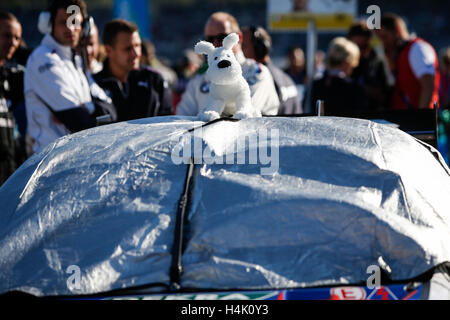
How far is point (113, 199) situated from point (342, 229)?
782mm

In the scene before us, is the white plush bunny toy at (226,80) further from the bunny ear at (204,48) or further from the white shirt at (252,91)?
the white shirt at (252,91)

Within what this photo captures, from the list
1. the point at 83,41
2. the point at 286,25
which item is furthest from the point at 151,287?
the point at 286,25

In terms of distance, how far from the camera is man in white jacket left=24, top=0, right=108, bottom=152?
406cm

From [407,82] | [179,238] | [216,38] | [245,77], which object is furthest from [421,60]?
[179,238]

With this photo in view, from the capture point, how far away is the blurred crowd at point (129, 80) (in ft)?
13.6

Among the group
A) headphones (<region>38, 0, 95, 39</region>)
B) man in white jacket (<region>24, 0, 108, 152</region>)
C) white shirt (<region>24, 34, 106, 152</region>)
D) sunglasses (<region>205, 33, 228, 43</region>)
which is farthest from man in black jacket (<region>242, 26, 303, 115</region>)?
white shirt (<region>24, 34, 106, 152</region>)

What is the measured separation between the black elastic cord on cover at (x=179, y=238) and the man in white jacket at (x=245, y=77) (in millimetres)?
1845

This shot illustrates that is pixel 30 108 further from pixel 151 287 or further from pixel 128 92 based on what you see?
pixel 151 287

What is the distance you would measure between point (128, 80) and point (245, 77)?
113cm

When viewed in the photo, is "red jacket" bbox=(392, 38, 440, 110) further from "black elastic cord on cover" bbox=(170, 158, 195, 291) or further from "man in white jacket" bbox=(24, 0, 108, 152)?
"black elastic cord on cover" bbox=(170, 158, 195, 291)

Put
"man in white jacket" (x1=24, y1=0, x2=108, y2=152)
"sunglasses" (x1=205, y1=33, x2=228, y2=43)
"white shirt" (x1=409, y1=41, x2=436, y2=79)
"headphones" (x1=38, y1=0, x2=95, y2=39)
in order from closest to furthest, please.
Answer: "man in white jacket" (x1=24, y1=0, x2=108, y2=152) → "sunglasses" (x1=205, y1=33, x2=228, y2=43) → "headphones" (x1=38, y1=0, x2=95, y2=39) → "white shirt" (x1=409, y1=41, x2=436, y2=79)

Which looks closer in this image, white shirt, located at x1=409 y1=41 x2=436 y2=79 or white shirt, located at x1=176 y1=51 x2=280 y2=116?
white shirt, located at x1=176 y1=51 x2=280 y2=116

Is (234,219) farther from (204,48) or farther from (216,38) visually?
(216,38)
